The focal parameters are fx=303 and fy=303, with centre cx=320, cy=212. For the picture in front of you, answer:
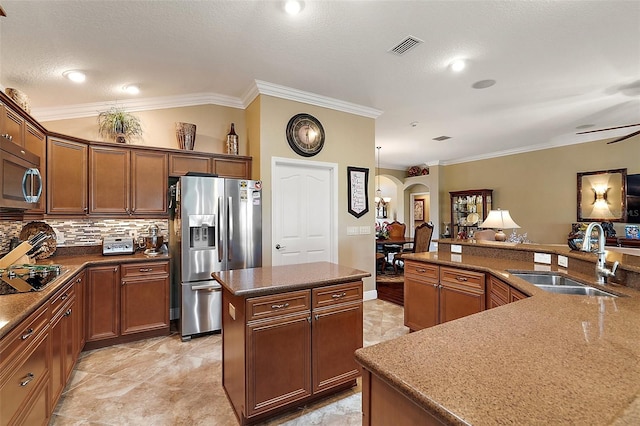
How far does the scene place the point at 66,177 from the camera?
3152 millimetres

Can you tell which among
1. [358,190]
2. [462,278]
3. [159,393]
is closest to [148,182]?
[159,393]

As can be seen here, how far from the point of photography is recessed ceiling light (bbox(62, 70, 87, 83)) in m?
3.04

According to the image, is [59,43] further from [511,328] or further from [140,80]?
[511,328]

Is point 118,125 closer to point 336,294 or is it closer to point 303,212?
point 303,212

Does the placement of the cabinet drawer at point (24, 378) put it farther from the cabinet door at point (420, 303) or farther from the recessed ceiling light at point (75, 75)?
the cabinet door at point (420, 303)

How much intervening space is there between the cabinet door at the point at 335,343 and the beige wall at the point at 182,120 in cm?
280

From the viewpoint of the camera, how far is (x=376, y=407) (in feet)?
3.34

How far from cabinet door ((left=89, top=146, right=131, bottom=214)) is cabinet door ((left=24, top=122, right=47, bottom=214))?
0.39 metres

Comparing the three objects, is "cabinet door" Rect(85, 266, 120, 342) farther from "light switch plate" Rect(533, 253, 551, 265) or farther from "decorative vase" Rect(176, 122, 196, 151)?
"light switch plate" Rect(533, 253, 551, 265)

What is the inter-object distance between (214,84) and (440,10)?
259cm

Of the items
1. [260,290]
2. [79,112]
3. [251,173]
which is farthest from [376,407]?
[79,112]

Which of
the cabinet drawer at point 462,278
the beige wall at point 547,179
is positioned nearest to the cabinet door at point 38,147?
the cabinet drawer at point 462,278

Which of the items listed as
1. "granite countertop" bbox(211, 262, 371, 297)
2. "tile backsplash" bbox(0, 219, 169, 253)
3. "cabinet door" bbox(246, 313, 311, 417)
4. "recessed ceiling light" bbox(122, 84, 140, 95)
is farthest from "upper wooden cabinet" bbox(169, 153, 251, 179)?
"cabinet door" bbox(246, 313, 311, 417)

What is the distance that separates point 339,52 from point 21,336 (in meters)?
3.10
